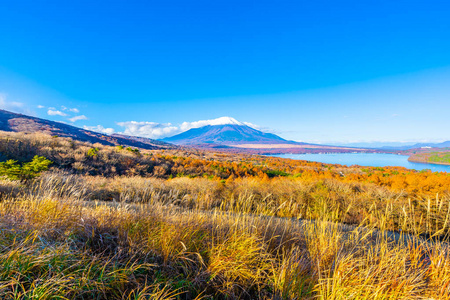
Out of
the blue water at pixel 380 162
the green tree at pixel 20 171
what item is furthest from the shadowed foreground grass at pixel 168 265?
the blue water at pixel 380 162

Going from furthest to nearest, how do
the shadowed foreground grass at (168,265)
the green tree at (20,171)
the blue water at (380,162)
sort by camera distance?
the blue water at (380,162) → the green tree at (20,171) → the shadowed foreground grass at (168,265)

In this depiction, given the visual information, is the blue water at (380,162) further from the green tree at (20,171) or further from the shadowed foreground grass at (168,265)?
the green tree at (20,171)

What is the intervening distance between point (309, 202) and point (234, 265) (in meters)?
7.08

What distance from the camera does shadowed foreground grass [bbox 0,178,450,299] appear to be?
5.89 ft

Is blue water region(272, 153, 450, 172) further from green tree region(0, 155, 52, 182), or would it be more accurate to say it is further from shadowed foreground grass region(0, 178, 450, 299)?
green tree region(0, 155, 52, 182)

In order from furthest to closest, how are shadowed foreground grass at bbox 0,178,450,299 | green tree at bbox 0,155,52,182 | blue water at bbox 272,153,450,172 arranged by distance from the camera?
blue water at bbox 272,153,450,172 → green tree at bbox 0,155,52,182 → shadowed foreground grass at bbox 0,178,450,299

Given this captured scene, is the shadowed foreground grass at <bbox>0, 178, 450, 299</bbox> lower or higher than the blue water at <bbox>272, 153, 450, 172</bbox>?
higher

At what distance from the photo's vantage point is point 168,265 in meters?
2.24

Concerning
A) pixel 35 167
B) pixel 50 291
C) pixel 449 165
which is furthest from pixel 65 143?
pixel 449 165

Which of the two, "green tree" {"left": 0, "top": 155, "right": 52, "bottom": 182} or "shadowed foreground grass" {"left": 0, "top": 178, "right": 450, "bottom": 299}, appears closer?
"shadowed foreground grass" {"left": 0, "top": 178, "right": 450, "bottom": 299}

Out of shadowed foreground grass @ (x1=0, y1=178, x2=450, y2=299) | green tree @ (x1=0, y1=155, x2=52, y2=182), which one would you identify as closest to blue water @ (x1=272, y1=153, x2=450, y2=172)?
shadowed foreground grass @ (x1=0, y1=178, x2=450, y2=299)

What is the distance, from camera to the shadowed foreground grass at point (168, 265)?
1795mm

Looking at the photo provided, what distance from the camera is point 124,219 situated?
3004 mm

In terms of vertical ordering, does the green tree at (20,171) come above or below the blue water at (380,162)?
above
